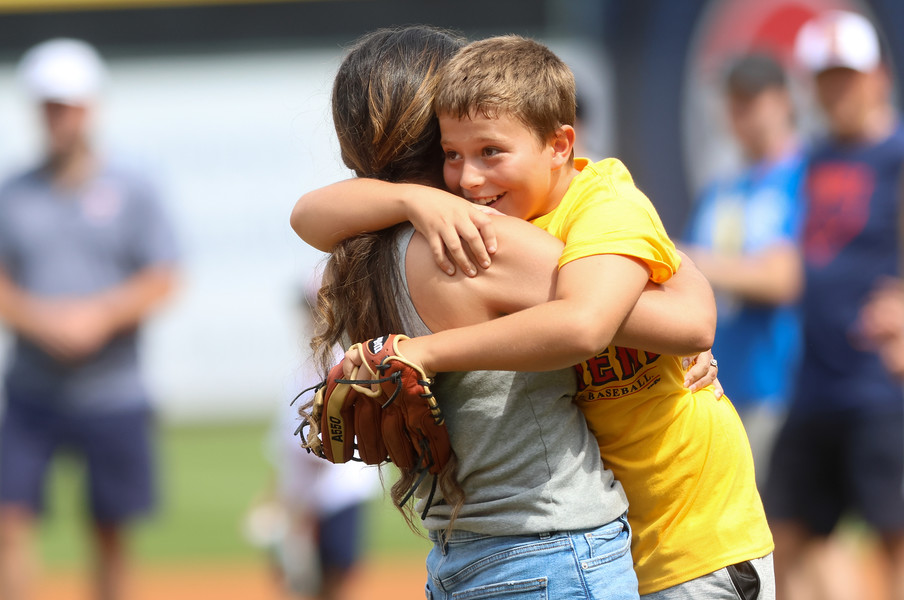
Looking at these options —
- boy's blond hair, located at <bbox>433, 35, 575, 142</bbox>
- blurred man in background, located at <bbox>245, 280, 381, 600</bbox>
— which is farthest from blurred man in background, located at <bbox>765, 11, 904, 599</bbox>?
boy's blond hair, located at <bbox>433, 35, 575, 142</bbox>

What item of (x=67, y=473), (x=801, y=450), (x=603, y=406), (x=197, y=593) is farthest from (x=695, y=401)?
(x=67, y=473)

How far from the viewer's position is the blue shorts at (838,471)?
14.7ft

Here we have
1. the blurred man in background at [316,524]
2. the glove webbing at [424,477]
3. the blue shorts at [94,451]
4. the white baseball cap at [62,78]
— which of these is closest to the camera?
the glove webbing at [424,477]

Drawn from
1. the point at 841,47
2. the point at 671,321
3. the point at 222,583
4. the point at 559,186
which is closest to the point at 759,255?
the point at 841,47

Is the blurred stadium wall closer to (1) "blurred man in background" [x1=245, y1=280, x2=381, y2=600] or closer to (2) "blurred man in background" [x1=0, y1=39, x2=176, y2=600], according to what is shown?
(2) "blurred man in background" [x1=0, y1=39, x2=176, y2=600]

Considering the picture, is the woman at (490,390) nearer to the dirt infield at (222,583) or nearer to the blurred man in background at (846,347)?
the blurred man in background at (846,347)

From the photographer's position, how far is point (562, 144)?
6.80 feet

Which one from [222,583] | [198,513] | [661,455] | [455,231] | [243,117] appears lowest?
[198,513]

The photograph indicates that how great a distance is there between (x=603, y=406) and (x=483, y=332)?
0.34m

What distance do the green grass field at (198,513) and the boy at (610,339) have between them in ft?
15.0

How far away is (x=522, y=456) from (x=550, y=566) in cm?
20

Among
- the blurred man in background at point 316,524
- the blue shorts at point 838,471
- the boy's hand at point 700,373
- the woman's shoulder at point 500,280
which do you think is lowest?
the blurred man in background at point 316,524

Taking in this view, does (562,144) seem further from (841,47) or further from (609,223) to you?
(841,47)

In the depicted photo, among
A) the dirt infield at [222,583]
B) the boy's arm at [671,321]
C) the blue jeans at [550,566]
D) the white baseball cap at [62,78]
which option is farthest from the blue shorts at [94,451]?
the boy's arm at [671,321]
